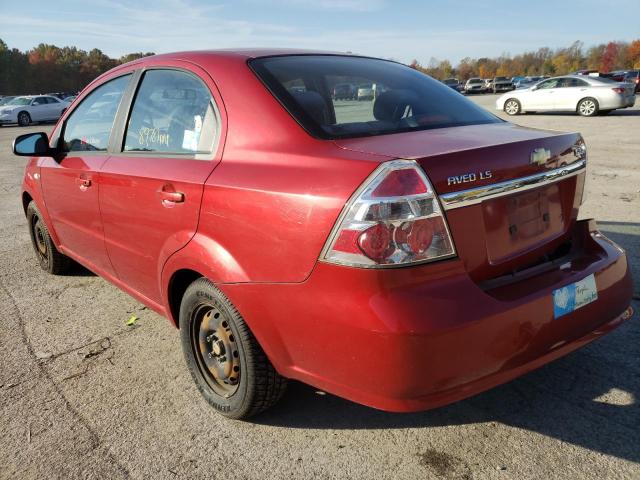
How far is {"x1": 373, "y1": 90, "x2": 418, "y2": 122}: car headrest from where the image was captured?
257 centimetres

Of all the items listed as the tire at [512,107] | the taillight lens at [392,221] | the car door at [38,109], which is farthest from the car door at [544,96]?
the car door at [38,109]

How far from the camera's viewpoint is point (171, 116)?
2.83m

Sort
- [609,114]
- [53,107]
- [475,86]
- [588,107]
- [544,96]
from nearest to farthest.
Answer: [588,107] < [609,114] < [544,96] < [53,107] < [475,86]

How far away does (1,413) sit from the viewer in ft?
8.80

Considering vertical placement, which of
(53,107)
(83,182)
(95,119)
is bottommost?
(53,107)

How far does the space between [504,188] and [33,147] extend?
3314mm

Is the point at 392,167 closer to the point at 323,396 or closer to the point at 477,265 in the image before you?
the point at 477,265

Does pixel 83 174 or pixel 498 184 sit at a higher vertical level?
pixel 498 184

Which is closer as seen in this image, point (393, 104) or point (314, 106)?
point (314, 106)

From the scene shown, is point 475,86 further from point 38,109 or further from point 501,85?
point 38,109

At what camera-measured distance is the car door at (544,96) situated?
1970 cm

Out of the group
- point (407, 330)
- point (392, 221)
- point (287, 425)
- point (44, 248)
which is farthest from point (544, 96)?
point (407, 330)

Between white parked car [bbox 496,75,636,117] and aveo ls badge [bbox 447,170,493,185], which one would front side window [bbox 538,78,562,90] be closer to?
white parked car [bbox 496,75,636,117]

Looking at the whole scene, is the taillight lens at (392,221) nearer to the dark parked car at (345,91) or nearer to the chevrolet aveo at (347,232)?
the chevrolet aveo at (347,232)
